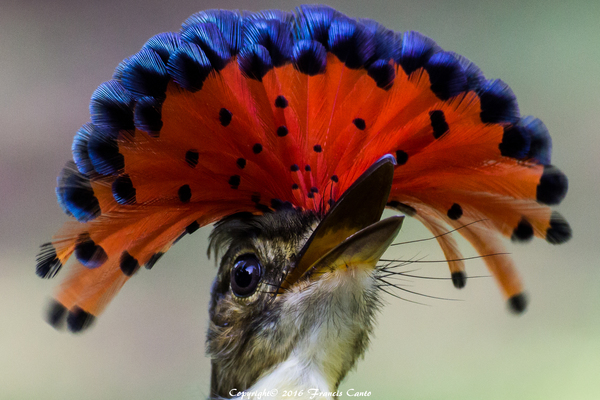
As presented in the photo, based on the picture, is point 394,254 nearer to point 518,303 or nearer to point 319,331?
point 518,303

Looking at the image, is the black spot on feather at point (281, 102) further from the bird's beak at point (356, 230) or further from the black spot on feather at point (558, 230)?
the black spot on feather at point (558, 230)

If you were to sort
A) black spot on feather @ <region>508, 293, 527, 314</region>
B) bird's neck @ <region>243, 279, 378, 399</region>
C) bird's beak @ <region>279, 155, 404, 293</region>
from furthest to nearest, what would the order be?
black spot on feather @ <region>508, 293, 527, 314</region>
bird's neck @ <region>243, 279, 378, 399</region>
bird's beak @ <region>279, 155, 404, 293</region>

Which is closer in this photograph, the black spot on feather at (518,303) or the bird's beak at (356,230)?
the bird's beak at (356,230)

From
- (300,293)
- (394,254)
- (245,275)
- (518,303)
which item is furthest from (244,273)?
(394,254)

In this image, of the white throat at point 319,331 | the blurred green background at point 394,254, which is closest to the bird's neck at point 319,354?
the white throat at point 319,331

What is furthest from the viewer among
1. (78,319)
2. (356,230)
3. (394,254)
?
(394,254)

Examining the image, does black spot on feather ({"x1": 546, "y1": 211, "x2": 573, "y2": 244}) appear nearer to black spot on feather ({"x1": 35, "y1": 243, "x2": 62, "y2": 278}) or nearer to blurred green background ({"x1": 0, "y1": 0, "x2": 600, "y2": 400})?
blurred green background ({"x1": 0, "y1": 0, "x2": 600, "y2": 400})

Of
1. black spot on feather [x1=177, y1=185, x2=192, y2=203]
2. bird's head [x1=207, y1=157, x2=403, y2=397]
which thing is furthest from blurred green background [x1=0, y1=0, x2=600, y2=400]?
black spot on feather [x1=177, y1=185, x2=192, y2=203]
